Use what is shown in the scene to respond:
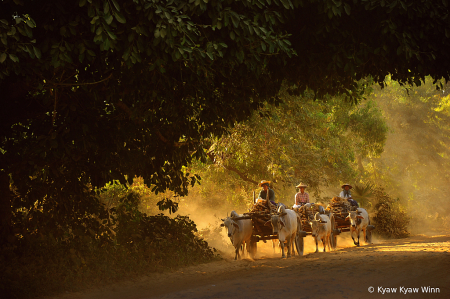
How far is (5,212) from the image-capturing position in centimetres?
1020

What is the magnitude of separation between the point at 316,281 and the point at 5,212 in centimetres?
691

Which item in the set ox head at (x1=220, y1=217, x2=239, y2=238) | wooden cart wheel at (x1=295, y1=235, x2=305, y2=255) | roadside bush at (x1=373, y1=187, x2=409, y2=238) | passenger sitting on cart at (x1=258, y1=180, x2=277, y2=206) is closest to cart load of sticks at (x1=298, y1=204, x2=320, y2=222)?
wooden cart wheel at (x1=295, y1=235, x2=305, y2=255)

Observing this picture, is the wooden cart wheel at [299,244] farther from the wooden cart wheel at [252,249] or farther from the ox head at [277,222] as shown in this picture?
the ox head at [277,222]

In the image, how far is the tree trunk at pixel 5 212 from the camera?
1002 cm

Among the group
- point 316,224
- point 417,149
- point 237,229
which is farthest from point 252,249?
point 417,149

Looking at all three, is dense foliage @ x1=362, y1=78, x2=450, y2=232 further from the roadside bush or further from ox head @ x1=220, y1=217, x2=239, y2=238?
ox head @ x1=220, y1=217, x2=239, y2=238

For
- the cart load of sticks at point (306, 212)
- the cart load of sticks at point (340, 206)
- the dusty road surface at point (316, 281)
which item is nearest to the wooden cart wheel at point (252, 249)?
the cart load of sticks at point (306, 212)

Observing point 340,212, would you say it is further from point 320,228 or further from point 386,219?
point 386,219

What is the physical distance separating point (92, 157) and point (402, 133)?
142 ft

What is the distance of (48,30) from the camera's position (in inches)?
286

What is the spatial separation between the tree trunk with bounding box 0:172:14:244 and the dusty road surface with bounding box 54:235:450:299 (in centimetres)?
220

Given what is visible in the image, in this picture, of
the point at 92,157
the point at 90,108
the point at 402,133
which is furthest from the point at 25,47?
the point at 402,133

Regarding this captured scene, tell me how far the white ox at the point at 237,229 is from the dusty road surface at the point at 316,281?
1.76 m

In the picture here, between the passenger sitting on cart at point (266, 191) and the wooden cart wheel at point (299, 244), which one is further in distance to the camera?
the wooden cart wheel at point (299, 244)
